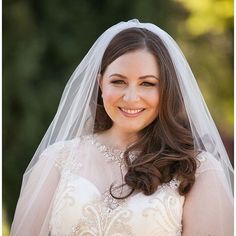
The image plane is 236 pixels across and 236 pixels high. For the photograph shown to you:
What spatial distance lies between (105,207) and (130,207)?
0.14m

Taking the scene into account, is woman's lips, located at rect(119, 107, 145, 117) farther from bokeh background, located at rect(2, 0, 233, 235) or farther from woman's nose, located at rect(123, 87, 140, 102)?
bokeh background, located at rect(2, 0, 233, 235)

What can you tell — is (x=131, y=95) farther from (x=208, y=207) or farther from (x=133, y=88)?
(x=208, y=207)

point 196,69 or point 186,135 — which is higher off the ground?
point 196,69

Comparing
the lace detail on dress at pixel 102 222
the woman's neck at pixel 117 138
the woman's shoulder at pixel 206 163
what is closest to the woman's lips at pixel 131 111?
the woman's neck at pixel 117 138

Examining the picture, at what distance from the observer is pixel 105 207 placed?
3.87m

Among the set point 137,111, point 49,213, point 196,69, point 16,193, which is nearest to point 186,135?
point 137,111

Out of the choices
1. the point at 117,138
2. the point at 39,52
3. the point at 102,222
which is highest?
the point at 39,52

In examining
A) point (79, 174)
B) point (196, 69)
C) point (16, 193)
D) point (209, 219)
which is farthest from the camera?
point (196, 69)

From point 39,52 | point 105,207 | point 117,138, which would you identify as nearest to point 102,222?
point 105,207

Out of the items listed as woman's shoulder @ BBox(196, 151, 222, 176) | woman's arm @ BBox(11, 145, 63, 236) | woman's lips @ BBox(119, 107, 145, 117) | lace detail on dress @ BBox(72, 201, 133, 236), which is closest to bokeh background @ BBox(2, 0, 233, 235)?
woman's arm @ BBox(11, 145, 63, 236)

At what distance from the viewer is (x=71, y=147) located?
420 centimetres

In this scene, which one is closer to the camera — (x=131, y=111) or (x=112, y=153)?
(x=131, y=111)

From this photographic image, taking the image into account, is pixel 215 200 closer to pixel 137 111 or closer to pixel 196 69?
pixel 137 111

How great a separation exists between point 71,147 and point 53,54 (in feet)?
14.0
